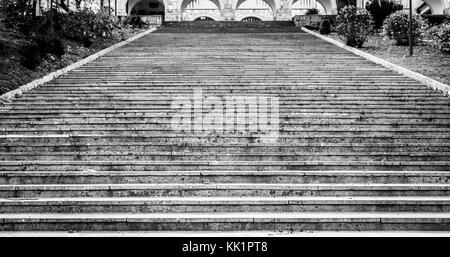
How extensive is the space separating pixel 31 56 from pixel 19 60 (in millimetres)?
363

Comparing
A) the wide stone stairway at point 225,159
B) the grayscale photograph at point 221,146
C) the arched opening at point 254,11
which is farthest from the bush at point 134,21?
the arched opening at point 254,11

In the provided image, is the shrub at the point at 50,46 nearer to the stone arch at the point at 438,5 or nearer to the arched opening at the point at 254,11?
the stone arch at the point at 438,5

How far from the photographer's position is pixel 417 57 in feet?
48.2

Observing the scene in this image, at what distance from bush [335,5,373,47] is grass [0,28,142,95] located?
31.9 ft

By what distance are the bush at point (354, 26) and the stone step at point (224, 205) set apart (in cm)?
1234

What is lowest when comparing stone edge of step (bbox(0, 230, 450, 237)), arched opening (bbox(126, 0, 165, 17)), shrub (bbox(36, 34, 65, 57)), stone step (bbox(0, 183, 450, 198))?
stone edge of step (bbox(0, 230, 450, 237))

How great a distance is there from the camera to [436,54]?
15.0 meters

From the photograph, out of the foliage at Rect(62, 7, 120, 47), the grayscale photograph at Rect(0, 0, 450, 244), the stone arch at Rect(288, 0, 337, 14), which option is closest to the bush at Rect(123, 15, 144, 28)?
the foliage at Rect(62, 7, 120, 47)

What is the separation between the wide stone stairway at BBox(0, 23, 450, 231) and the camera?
5.52 metres

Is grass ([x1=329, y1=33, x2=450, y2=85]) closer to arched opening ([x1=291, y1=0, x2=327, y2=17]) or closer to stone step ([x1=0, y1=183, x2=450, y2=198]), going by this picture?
stone step ([x1=0, y1=183, x2=450, y2=198])

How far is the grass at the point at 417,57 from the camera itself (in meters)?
12.1
